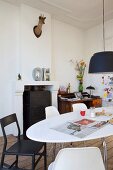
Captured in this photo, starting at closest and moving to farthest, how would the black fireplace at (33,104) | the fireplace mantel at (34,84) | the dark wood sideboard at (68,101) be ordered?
the fireplace mantel at (34,84)
the black fireplace at (33,104)
the dark wood sideboard at (68,101)

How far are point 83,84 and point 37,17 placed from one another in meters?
2.65

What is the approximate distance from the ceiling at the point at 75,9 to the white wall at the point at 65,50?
0.29 m

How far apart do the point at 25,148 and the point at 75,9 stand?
3.58 metres

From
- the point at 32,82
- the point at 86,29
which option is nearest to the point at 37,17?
the point at 32,82

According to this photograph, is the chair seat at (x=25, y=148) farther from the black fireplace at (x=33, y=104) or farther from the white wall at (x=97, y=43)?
→ the white wall at (x=97, y=43)

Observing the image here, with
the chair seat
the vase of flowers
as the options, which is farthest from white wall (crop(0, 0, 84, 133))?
the chair seat

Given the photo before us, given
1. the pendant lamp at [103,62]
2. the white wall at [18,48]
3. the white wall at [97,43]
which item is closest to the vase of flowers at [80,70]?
the white wall at [97,43]

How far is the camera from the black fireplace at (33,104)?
3.96 metres

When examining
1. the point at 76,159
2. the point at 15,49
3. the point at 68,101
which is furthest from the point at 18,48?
the point at 76,159

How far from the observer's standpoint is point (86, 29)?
5.58 metres

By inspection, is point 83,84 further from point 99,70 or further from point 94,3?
point 99,70

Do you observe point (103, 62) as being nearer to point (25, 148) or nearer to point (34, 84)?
point (25, 148)

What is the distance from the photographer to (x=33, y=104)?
157 inches

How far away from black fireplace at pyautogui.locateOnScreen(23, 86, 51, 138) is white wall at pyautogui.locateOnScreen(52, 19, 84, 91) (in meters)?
0.98
